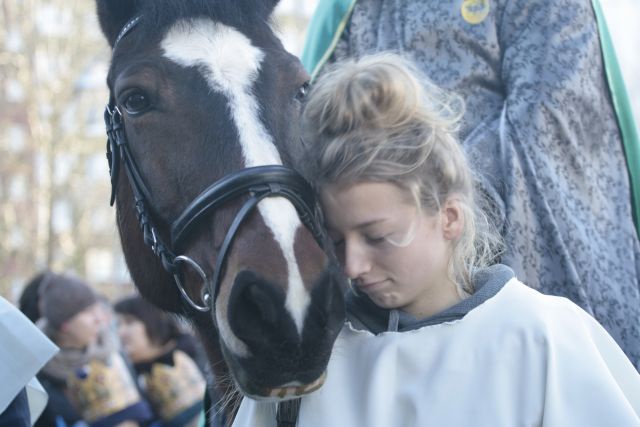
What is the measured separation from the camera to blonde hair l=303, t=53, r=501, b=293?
73.2 inches

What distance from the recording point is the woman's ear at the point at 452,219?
194 centimetres

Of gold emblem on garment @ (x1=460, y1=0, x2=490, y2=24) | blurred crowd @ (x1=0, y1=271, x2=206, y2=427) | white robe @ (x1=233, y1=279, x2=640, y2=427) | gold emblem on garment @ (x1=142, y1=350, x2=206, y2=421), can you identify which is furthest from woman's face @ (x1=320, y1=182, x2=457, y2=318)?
gold emblem on garment @ (x1=142, y1=350, x2=206, y2=421)

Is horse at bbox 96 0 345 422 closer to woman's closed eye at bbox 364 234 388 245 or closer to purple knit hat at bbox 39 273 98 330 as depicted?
woman's closed eye at bbox 364 234 388 245

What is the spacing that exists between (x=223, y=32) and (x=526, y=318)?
3.98ft

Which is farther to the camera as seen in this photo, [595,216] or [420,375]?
[595,216]

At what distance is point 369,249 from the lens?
73.7 inches

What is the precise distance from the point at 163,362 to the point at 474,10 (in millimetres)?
3774

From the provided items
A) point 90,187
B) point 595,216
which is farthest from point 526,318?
point 90,187

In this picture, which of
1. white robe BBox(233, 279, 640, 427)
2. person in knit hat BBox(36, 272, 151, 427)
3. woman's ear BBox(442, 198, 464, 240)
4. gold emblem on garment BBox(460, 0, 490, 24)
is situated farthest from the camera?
person in knit hat BBox(36, 272, 151, 427)

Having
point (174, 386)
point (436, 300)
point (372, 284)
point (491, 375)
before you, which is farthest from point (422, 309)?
point (174, 386)

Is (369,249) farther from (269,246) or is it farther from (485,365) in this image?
(485,365)

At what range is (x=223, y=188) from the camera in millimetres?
1971

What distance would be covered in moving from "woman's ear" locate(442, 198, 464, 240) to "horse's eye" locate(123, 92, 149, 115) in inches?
36.7

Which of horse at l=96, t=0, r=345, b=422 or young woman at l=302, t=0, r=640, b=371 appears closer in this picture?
horse at l=96, t=0, r=345, b=422
